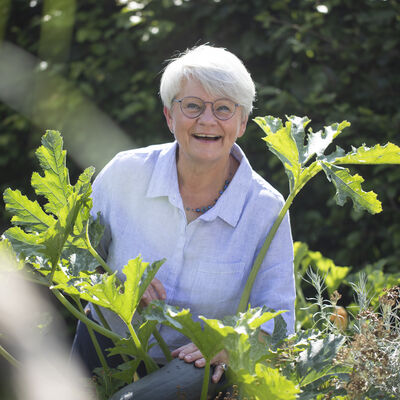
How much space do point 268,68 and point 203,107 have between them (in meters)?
1.25

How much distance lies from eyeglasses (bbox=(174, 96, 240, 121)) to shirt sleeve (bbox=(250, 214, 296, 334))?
0.96 feet

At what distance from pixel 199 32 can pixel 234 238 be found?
1.53 metres

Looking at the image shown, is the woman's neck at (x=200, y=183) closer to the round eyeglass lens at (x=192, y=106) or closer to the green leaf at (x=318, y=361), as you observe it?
the round eyeglass lens at (x=192, y=106)

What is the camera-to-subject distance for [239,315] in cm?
97

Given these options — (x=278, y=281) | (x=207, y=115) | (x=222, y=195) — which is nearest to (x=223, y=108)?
(x=207, y=115)

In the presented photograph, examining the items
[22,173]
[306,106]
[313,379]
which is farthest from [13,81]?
[313,379]

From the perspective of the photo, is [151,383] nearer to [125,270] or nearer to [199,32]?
[125,270]

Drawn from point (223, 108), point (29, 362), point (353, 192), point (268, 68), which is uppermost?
point (223, 108)

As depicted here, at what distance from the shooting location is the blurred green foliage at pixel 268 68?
2295mm

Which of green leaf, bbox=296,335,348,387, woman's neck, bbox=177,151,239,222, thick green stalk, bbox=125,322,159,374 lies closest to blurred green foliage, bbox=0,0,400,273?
woman's neck, bbox=177,151,239,222

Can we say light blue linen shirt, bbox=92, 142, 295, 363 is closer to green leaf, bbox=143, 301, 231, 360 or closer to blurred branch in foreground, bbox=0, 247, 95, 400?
blurred branch in foreground, bbox=0, 247, 95, 400

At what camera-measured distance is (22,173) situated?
9.66 ft

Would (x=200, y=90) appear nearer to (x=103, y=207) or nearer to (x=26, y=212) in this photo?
(x=103, y=207)

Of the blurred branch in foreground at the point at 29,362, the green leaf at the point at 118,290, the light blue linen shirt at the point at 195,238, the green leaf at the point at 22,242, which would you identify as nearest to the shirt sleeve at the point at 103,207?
the light blue linen shirt at the point at 195,238
